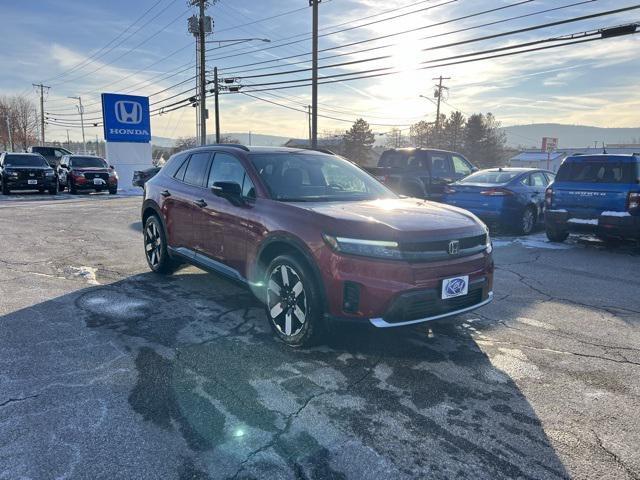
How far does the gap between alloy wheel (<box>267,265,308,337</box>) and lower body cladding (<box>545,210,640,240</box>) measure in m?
6.84

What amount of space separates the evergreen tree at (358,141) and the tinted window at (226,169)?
2925 inches

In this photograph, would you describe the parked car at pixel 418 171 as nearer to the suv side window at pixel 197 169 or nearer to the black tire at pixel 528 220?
the black tire at pixel 528 220

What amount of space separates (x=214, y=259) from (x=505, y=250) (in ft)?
19.6

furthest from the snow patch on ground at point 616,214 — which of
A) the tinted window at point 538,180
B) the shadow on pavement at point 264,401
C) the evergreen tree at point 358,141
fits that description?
the evergreen tree at point 358,141

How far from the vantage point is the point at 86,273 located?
6.17 metres

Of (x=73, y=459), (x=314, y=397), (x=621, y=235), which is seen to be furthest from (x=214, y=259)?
(x=621, y=235)

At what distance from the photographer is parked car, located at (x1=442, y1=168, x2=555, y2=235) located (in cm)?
953

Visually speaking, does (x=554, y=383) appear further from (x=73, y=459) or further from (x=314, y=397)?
(x=73, y=459)

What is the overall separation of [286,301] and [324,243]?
2.23ft

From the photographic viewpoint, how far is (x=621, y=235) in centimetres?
784

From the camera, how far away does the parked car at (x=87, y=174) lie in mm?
19938

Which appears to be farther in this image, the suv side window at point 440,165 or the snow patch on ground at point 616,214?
the suv side window at point 440,165

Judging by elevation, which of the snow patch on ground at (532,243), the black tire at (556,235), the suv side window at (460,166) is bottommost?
the snow patch on ground at (532,243)

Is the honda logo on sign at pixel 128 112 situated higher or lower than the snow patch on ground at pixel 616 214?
higher
